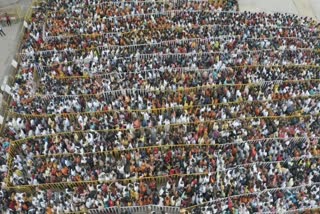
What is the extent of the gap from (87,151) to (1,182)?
4474mm

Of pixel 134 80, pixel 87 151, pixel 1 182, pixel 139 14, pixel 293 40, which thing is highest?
pixel 139 14

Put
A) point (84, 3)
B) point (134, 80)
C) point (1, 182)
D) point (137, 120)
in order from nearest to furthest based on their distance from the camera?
point (1, 182) < point (137, 120) < point (134, 80) < point (84, 3)

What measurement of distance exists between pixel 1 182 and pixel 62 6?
51.2ft

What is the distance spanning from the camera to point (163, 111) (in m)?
21.1

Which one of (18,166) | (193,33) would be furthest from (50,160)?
(193,33)

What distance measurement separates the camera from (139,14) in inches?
1086

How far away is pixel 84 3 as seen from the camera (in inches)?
1137

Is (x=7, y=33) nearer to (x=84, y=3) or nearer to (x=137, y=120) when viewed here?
(x=84, y=3)

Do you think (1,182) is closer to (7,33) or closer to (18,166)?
(18,166)

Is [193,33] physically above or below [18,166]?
above

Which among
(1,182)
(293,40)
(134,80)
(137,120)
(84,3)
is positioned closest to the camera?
(1,182)

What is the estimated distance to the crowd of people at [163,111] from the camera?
17.8m

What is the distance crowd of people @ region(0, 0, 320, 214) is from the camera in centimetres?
1781

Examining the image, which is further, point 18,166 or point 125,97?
point 125,97
